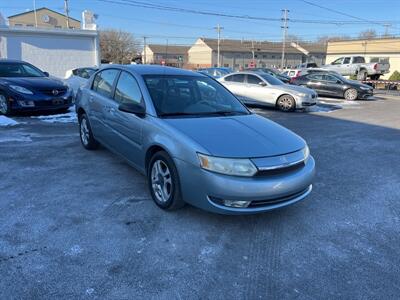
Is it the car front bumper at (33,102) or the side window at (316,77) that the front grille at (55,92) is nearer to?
the car front bumper at (33,102)

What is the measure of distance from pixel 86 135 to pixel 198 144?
3.37 meters

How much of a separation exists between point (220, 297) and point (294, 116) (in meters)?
9.87

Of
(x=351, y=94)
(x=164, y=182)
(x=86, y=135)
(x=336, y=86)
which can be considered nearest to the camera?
(x=164, y=182)

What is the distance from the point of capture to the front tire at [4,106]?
29.6 feet

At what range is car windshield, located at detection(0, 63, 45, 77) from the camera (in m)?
9.82

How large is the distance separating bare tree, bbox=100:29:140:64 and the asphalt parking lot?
185 feet

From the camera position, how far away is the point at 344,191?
4.89 metres

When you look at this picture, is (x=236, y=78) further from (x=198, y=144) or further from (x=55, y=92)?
(x=198, y=144)

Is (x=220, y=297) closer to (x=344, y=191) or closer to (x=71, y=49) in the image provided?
(x=344, y=191)

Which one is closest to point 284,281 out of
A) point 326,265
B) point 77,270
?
point 326,265

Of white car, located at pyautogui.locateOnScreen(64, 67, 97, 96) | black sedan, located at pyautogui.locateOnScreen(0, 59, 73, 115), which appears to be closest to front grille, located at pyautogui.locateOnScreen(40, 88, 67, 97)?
black sedan, located at pyautogui.locateOnScreen(0, 59, 73, 115)

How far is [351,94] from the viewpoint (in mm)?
17766

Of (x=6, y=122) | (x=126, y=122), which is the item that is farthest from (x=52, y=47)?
(x=126, y=122)

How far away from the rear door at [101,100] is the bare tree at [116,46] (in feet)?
180
